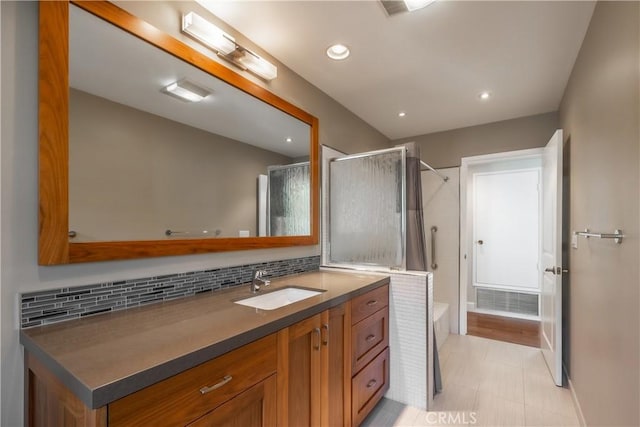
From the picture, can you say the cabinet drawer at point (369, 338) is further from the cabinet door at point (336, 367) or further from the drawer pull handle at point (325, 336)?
the drawer pull handle at point (325, 336)

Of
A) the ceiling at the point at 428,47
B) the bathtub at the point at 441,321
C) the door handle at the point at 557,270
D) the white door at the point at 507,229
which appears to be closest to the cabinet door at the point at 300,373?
the ceiling at the point at 428,47

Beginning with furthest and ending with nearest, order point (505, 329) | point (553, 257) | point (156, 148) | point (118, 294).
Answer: point (505, 329) → point (553, 257) → point (156, 148) → point (118, 294)

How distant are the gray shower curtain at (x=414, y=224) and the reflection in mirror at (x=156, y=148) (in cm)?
96

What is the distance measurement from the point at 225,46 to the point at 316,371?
1745 mm

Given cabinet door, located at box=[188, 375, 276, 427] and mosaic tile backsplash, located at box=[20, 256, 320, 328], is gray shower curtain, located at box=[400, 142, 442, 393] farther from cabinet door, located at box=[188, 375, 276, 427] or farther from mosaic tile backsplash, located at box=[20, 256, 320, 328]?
cabinet door, located at box=[188, 375, 276, 427]

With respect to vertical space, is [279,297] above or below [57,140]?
below

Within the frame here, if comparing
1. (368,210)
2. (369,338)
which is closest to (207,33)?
(368,210)

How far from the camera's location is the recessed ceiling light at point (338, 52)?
1946 millimetres

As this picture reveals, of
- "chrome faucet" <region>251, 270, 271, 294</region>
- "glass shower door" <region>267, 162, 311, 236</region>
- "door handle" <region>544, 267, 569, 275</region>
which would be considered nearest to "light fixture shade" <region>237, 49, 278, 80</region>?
"glass shower door" <region>267, 162, 311, 236</region>

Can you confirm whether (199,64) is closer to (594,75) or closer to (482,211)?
(594,75)

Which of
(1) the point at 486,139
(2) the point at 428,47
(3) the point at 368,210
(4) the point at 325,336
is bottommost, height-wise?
(4) the point at 325,336

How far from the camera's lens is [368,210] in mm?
2475

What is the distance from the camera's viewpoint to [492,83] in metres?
2.43

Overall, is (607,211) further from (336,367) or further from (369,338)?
(336,367)
